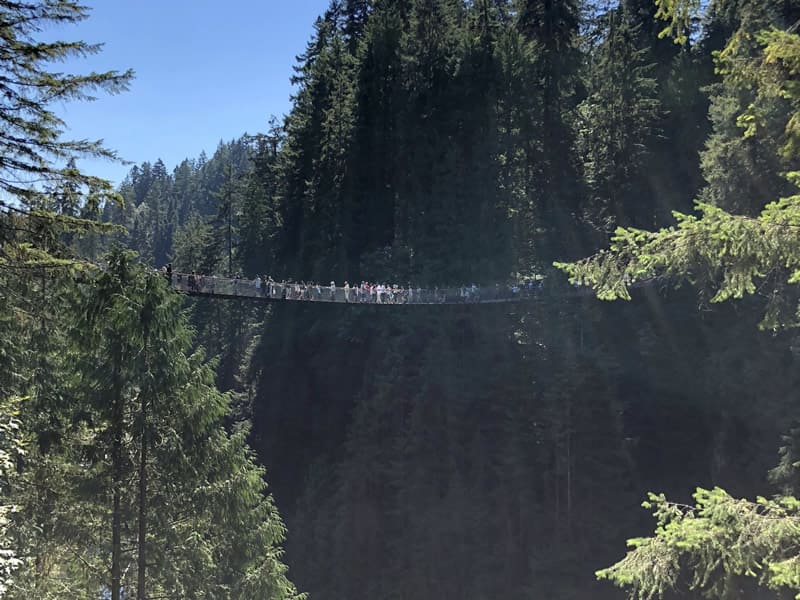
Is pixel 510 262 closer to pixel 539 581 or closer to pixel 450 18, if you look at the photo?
pixel 539 581

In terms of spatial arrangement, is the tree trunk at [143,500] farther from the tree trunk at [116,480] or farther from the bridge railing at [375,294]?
the bridge railing at [375,294]

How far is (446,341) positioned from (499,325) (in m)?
1.99

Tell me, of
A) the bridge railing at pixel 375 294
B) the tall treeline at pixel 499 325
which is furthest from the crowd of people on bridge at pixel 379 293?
the tall treeline at pixel 499 325

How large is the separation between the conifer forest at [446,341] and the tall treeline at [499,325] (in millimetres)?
112

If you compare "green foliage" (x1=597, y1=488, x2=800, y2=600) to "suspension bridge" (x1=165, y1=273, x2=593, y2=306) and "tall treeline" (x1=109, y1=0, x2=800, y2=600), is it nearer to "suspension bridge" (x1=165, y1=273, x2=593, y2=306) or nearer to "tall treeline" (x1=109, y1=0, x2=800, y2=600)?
"tall treeline" (x1=109, y1=0, x2=800, y2=600)

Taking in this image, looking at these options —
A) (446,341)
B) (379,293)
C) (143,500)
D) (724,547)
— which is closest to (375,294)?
(379,293)

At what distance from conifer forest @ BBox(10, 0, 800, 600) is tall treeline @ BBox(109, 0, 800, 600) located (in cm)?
11

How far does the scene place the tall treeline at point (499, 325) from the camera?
749 inches

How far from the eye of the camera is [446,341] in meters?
24.0

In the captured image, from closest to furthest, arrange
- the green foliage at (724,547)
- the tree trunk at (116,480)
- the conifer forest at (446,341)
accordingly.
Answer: the green foliage at (724,547), the conifer forest at (446,341), the tree trunk at (116,480)

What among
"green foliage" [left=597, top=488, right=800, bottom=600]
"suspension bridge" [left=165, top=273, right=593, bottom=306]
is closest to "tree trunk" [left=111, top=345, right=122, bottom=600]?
"green foliage" [left=597, top=488, right=800, bottom=600]

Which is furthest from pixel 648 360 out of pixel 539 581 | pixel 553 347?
pixel 539 581

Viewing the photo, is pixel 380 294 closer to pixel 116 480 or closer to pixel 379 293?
pixel 379 293

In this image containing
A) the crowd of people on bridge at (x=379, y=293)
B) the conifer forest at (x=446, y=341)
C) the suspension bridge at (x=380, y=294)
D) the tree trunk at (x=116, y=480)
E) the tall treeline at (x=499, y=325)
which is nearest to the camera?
the conifer forest at (x=446, y=341)
